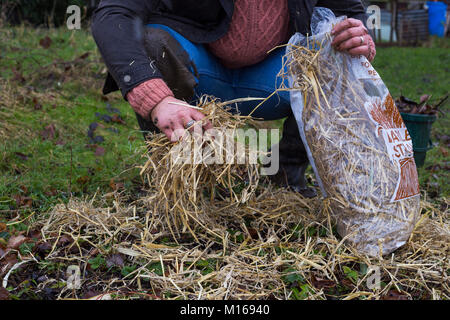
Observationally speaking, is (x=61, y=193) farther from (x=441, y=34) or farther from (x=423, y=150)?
(x=441, y=34)

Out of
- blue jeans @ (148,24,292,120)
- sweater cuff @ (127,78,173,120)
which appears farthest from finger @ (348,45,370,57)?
sweater cuff @ (127,78,173,120)

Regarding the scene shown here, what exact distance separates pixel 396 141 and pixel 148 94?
3.21 ft

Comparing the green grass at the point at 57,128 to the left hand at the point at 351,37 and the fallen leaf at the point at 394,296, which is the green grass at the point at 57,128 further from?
the fallen leaf at the point at 394,296

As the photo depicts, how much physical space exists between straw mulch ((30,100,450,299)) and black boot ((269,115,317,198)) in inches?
15.3

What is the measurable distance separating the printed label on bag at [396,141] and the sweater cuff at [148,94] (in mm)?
791

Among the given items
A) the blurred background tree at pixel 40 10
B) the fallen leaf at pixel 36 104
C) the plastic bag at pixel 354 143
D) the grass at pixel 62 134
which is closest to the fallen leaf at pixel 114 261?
the grass at pixel 62 134

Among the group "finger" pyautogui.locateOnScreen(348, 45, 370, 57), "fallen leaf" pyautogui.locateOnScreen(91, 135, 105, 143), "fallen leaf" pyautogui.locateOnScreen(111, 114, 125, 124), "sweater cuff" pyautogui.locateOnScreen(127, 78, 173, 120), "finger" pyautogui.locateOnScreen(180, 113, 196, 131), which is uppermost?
"finger" pyautogui.locateOnScreen(348, 45, 370, 57)

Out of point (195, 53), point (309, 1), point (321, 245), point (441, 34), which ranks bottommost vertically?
point (441, 34)

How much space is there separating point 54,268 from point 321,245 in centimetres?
102

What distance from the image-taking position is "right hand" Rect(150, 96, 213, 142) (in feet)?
5.39

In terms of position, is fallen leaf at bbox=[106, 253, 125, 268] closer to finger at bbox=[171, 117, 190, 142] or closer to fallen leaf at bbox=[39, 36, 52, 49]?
finger at bbox=[171, 117, 190, 142]

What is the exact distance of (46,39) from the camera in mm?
4961

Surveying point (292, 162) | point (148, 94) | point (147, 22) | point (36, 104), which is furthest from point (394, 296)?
point (36, 104)
